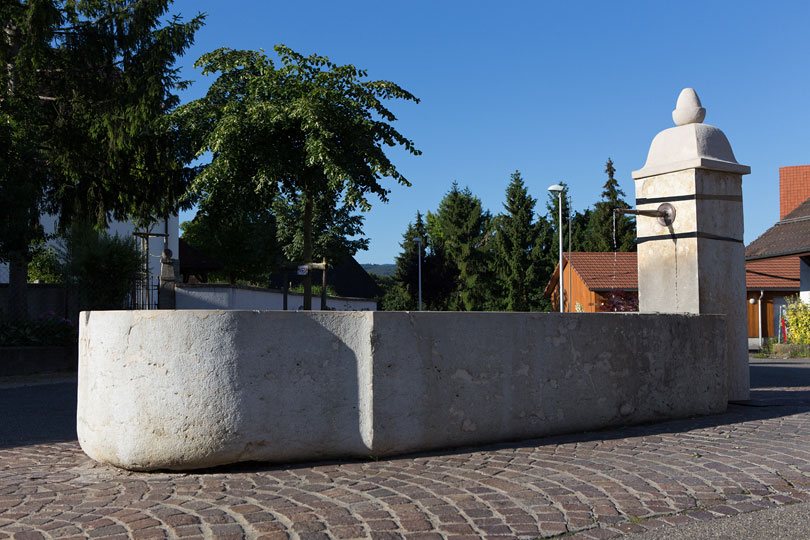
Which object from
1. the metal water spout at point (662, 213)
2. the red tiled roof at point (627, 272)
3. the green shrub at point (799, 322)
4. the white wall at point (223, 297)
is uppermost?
the red tiled roof at point (627, 272)

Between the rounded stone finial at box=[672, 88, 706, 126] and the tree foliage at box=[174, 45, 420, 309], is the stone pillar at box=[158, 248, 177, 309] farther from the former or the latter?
the rounded stone finial at box=[672, 88, 706, 126]

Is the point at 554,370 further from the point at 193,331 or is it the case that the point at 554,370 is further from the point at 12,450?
the point at 12,450

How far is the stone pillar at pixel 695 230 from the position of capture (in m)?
7.63

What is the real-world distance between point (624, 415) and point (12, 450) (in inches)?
205

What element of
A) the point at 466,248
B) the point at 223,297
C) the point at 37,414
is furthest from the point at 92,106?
the point at 466,248

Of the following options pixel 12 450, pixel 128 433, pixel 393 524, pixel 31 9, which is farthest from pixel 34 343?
pixel 393 524

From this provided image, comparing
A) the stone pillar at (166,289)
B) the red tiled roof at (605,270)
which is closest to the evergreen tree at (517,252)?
the red tiled roof at (605,270)

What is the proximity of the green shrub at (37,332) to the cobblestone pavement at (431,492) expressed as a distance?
9327 millimetres

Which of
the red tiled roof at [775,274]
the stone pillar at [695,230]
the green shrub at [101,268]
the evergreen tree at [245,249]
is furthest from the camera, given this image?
the evergreen tree at [245,249]

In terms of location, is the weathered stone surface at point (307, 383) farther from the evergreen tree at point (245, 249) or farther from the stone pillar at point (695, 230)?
the evergreen tree at point (245, 249)

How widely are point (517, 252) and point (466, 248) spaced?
550 centimetres

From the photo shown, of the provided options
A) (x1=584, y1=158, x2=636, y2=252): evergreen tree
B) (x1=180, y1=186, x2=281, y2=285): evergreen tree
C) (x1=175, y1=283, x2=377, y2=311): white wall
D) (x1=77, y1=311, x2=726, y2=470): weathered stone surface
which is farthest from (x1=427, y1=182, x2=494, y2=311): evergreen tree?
(x1=77, y1=311, x2=726, y2=470): weathered stone surface

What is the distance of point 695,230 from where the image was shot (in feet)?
24.8

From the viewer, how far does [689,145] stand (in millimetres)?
7832
